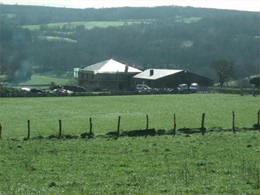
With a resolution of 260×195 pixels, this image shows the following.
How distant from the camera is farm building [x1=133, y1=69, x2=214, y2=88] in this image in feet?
332

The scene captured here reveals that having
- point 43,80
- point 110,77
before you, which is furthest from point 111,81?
point 43,80

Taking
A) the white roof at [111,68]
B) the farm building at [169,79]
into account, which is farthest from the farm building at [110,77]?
the farm building at [169,79]

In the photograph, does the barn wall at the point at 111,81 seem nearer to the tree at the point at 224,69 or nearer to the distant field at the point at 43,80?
the tree at the point at 224,69

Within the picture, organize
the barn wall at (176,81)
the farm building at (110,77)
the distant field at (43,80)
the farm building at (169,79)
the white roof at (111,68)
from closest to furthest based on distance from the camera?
1. the farm building at (169,79)
2. the barn wall at (176,81)
3. the farm building at (110,77)
4. the white roof at (111,68)
5. the distant field at (43,80)

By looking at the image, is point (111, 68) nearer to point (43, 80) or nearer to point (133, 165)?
point (43, 80)

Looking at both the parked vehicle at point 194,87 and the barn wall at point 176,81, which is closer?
the parked vehicle at point 194,87

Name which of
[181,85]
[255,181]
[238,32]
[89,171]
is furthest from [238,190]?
[238,32]

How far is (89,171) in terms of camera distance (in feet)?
61.0

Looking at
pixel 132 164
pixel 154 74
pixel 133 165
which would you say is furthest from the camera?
pixel 154 74

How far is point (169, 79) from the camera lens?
101688mm

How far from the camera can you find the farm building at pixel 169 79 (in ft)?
332

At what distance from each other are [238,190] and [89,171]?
18.5ft

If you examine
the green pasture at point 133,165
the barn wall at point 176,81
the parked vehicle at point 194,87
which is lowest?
the green pasture at point 133,165

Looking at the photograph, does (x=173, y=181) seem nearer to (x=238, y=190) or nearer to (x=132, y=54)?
(x=238, y=190)
